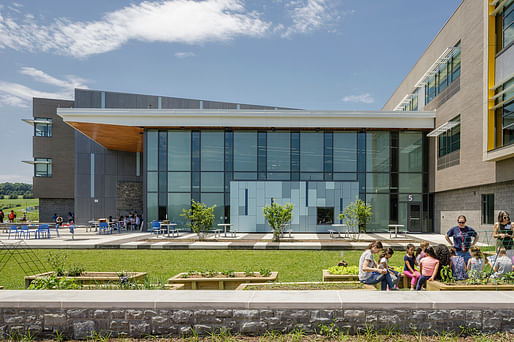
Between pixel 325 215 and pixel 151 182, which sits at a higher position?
pixel 151 182

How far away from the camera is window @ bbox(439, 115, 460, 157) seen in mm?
22453

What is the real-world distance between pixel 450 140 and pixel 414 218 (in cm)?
643

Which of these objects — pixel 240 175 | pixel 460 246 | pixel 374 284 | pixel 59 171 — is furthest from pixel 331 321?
pixel 59 171

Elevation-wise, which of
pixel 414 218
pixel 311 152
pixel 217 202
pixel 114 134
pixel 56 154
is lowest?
pixel 414 218

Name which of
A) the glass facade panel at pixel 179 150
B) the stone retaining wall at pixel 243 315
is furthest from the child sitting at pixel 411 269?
the glass facade panel at pixel 179 150

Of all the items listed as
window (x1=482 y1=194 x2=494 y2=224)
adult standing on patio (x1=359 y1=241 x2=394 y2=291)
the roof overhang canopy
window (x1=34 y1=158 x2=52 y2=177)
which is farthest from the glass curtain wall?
window (x1=34 y1=158 x2=52 y2=177)

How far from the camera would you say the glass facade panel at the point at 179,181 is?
90.0ft

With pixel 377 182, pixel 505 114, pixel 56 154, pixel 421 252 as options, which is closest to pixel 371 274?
pixel 421 252

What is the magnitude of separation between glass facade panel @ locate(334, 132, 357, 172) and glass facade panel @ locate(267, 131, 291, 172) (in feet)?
11.5

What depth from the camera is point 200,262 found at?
1341 cm

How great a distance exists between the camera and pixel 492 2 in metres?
17.9

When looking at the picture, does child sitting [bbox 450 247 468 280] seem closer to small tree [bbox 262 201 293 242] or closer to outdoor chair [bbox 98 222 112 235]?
small tree [bbox 262 201 293 242]

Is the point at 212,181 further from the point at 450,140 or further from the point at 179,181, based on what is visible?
the point at 450,140

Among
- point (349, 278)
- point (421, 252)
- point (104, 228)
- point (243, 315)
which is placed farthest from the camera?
point (104, 228)
